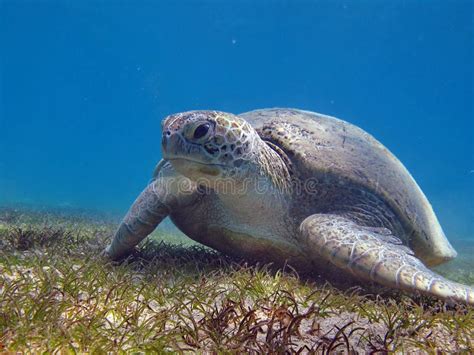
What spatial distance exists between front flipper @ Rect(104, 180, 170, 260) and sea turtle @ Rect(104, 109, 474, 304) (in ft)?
0.04

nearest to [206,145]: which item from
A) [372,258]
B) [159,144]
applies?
[372,258]

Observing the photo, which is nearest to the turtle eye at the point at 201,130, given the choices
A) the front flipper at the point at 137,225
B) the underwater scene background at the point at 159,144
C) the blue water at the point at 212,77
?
the front flipper at the point at 137,225

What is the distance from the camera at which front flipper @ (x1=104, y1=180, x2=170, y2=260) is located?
3854 mm

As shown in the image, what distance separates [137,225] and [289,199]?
162 cm

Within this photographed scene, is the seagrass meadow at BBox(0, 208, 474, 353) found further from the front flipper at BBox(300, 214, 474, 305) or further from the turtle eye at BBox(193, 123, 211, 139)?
the turtle eye at BBox(193, 123, 211, 139)

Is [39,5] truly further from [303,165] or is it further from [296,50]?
[303,165]

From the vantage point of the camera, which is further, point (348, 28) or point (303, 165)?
point (348, 28)

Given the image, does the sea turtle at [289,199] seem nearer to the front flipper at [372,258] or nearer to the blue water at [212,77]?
the front flipper at [372,258]

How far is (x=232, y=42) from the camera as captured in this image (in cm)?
8381

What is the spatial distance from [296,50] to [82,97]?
69.9 metres

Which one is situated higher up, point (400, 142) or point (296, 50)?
point (296, 50)

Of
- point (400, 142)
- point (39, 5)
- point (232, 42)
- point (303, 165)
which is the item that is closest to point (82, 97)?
point (39, 5)

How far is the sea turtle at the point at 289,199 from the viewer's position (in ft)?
10.3

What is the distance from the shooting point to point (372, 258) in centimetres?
285
